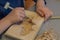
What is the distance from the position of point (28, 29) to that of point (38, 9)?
0.68 feet

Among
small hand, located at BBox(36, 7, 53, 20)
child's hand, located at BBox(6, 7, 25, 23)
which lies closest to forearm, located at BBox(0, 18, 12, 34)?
child's hand, located at BBox(6, 7, 25, 23)

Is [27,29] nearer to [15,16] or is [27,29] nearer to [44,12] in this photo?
[15,16]

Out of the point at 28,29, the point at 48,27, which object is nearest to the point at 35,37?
the point at 28,29

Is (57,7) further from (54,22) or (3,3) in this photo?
(3,3)

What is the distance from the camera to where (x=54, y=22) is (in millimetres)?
1091

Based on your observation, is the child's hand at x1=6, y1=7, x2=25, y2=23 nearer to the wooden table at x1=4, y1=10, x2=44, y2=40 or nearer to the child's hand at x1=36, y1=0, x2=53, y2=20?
the wooden table at x1=4, y1=10, x2=44, y2=40

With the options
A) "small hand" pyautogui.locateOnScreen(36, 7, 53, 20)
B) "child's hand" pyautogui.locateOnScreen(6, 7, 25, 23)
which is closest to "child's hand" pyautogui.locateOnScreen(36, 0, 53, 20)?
"small hand" pyautogui.locateOnScreen(36, 7, 53, 20)

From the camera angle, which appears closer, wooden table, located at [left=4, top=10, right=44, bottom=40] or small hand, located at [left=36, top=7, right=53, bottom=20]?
wooden table, located at [left=4, top=10, right=44, bottom=40]

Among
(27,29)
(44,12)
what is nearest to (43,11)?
(44,12)

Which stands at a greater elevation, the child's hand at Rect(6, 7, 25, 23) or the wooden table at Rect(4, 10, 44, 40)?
the child's hand at Rect(6, 7, 25, 23)

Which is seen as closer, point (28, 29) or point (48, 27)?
point (28, 29)

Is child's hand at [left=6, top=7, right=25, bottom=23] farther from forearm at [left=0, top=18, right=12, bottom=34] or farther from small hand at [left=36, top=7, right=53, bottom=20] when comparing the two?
small hand at [left=36, top=7, right=53, bottom=20]

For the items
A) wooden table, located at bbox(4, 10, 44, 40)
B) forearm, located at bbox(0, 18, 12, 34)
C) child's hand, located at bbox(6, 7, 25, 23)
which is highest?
child's hand, located at bbox(6, 7, 25, 23)

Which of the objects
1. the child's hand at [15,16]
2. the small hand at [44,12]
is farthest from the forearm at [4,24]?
the small hand at [44,12]
